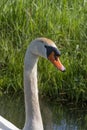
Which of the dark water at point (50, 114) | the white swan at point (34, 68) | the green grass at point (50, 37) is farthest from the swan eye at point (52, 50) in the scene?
the green grass at point (50, 37)

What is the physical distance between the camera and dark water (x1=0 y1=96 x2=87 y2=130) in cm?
659

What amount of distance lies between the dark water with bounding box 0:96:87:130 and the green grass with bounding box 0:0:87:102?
123 mm

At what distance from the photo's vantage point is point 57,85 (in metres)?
7.04

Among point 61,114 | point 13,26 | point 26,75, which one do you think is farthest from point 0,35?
point 26,75

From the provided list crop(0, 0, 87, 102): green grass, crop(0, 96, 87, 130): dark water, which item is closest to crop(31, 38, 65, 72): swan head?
crop(0, 96, 87, 130): dark water

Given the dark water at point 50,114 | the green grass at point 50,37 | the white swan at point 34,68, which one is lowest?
the dark water at point 50,114

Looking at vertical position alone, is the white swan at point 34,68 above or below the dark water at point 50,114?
above

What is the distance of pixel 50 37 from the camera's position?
23.9 ft

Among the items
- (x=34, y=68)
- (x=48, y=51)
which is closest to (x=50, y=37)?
(x=34, y=68)

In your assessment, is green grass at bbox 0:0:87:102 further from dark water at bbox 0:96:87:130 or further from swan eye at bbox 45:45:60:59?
swan eye at bbox 45:45:60:59

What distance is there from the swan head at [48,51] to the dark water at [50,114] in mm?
1909

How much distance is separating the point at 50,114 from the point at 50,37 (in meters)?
0.96

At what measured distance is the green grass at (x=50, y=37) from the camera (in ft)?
23.1

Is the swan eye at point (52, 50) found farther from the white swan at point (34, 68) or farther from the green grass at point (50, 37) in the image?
the green grass at point (50, 37)
